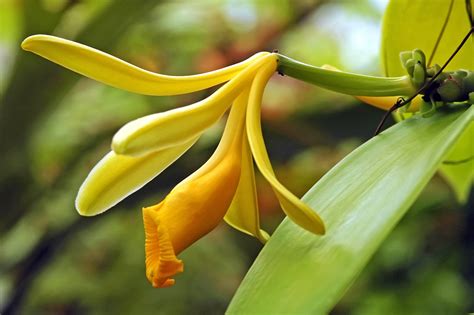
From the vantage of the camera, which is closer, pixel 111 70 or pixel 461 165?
pixel 111 70

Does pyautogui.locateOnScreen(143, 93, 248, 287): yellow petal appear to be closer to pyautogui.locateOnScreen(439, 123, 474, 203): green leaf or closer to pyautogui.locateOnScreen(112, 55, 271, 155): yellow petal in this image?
pyautogui.locateOnScreen(112, 55, 271, 155): yellow petal

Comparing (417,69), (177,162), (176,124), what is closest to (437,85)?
(417,69)

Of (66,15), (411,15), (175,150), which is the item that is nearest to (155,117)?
(175,150)

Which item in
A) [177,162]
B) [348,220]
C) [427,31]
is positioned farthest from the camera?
[177,162]

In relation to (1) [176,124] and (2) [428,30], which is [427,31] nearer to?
(2) [428,30]

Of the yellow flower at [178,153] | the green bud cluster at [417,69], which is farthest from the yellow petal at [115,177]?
the green bud cluster at [417,69]

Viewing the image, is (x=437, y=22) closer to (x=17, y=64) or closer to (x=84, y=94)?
(x=17, y=64)
